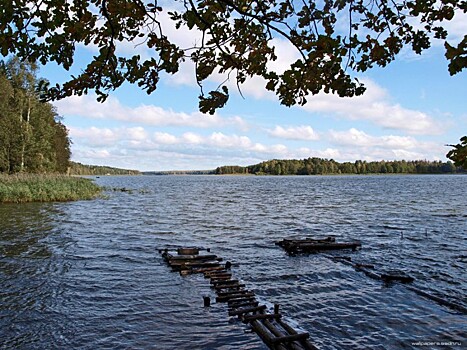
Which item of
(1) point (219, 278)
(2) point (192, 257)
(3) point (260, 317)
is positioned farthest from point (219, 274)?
(3) point (260, 317)

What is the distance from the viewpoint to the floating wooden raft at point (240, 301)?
8742mm

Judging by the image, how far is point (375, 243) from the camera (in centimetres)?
2322

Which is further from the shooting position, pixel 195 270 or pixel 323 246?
pixel 323 246

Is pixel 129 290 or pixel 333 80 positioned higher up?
pixel 333 80

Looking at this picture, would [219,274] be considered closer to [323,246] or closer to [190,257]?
[190,257]

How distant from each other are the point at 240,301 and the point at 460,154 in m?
9.48

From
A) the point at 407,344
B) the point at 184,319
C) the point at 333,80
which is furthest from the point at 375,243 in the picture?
the point at 333,80

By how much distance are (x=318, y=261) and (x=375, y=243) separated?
692cm

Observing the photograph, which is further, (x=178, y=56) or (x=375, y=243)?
(x=375, y=243)

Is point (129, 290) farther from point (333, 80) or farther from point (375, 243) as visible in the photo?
point (375, 243)

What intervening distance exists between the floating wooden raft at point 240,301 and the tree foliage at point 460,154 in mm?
6700

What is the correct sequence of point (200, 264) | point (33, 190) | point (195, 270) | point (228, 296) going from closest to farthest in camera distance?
point (228, 296) < point (195, 270) < point (200, 264) < point (33, 190)

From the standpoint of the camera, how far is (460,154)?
9.60 feet

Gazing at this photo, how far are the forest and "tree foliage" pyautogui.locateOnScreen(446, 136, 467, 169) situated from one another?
1949 inches
